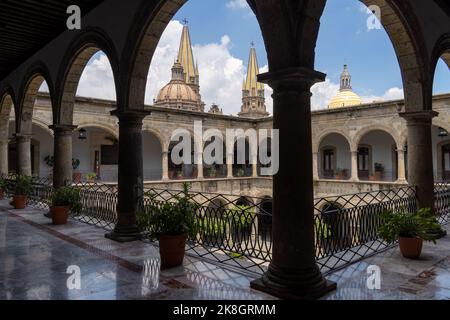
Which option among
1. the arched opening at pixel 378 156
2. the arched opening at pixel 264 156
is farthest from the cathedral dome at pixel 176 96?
the arched opening at pixel 378 156

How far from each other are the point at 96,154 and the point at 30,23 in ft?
43.6

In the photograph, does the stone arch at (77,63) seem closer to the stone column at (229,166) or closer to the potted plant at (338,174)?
the stone column at (229,166)

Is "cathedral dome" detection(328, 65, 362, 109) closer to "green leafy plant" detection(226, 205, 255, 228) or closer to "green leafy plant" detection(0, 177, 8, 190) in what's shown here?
"green leafy plant" detection(0, 177, 8, 190)

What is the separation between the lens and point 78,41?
24.2ft

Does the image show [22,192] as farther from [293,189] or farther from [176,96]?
[176,96]

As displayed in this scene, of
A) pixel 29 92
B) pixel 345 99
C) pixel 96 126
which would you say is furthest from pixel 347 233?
pixel 345 99

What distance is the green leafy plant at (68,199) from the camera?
751 centimetres

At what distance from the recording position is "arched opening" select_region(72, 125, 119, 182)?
63.7 ft

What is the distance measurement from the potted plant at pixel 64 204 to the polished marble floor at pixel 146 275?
1.62 m

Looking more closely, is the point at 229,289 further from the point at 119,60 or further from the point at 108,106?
the point at 108,106

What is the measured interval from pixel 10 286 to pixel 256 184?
1908cm

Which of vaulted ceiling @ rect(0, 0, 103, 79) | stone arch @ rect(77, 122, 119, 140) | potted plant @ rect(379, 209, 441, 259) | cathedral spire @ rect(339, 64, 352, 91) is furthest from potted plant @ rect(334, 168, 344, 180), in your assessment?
cathedral spire @ rect(339, 64, 352, 91)

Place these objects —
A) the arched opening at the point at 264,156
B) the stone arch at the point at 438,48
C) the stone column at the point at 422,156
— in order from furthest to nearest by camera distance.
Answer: the arched opening at the point at 264,156, the stone arch at the point at 438,48, the stone column at the point at 422,156

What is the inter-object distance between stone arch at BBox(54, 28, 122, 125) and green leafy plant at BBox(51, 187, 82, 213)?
191cm
